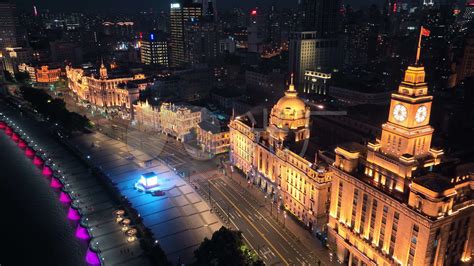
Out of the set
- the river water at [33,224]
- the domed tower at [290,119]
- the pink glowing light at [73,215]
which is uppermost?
the domed tower at [290,119]

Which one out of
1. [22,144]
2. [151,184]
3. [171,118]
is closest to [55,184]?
[151,184]

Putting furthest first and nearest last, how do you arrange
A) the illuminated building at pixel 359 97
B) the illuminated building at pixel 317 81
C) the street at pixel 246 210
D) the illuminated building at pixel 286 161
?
1. the illuminated building at pixel 317 81
2. the illuminated building at pixel 359 97
3. the illuminated building at pixel 286 161
4. the street at pixel 246 210

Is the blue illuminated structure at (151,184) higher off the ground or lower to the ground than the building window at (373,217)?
lower

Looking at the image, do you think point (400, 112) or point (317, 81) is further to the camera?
point (317, 81)

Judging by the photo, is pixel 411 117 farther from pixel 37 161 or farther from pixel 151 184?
pixel 37 161

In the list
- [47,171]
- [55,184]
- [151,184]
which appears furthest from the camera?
[47,171]

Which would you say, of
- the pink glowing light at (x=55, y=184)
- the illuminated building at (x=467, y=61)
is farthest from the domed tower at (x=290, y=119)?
the illuminated building at (x=467, y=61)

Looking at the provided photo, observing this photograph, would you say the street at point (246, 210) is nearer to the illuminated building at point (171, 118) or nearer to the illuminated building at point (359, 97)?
the illuminated building at point (171, 118)

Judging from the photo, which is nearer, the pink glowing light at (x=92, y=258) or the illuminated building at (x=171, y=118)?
the pink glowing light at (x=92, y=258)
